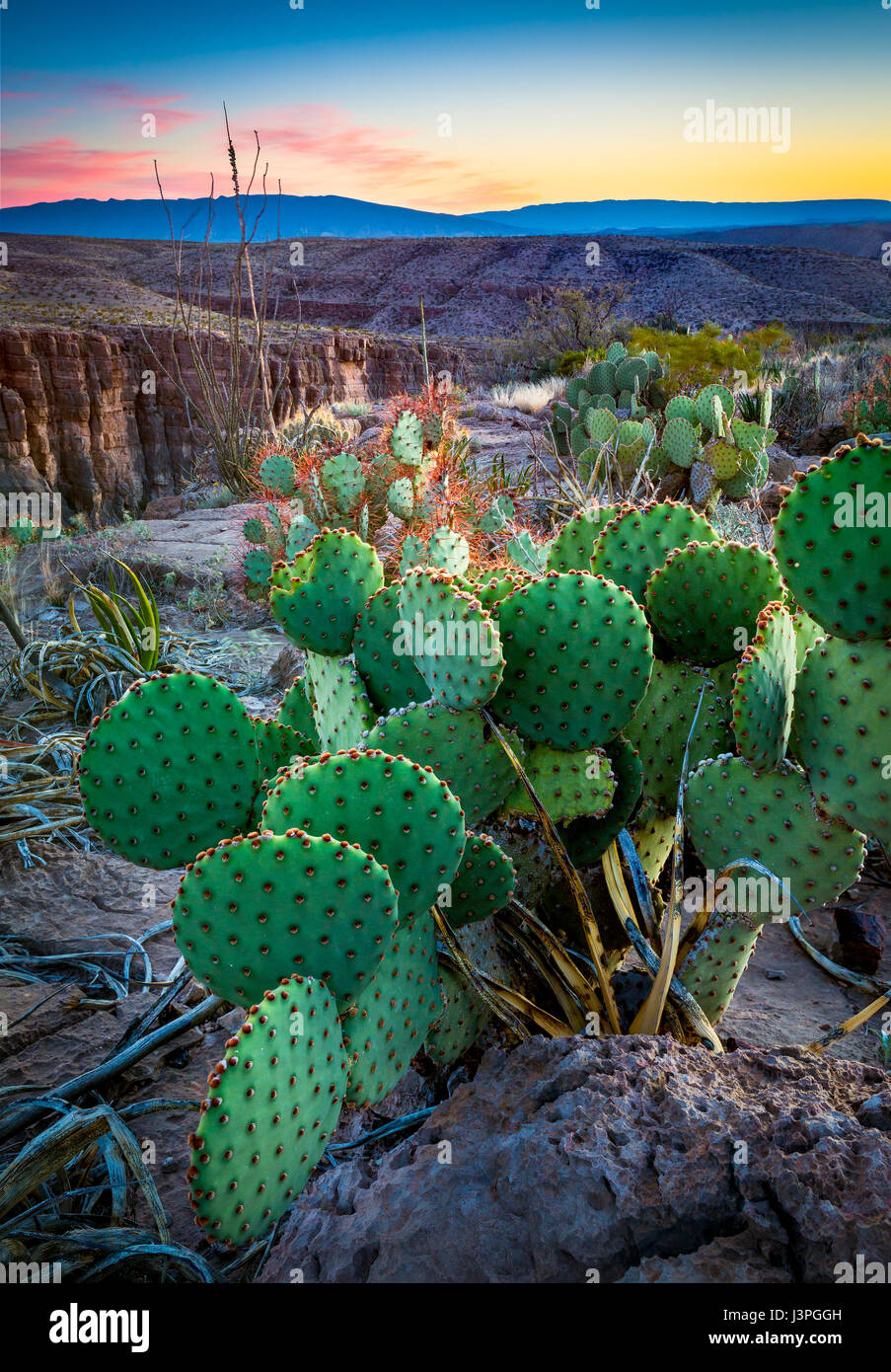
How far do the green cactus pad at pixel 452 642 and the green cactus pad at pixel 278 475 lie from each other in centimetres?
530

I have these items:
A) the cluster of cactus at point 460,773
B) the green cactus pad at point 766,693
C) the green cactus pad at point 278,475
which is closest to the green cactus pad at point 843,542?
the cluster of cactus at point 460,773

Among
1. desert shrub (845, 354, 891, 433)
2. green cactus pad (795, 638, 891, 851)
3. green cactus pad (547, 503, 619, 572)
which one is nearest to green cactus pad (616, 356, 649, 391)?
desert shrub (845, 354, 891, 433)

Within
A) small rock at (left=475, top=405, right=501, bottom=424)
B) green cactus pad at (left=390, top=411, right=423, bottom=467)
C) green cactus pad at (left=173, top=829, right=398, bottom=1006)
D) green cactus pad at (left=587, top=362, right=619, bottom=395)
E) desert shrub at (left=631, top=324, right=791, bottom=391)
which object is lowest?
green cactus pad at (left=173, top=829, right=398, bottom=1006)

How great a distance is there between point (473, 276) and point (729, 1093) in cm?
6214

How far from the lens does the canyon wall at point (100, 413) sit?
2502cm

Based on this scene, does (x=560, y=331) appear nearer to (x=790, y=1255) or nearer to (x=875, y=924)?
(x=875, y=924)

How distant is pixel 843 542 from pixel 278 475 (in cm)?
580

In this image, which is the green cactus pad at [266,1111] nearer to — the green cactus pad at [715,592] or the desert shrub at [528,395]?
the green cactus pad at [715,592]

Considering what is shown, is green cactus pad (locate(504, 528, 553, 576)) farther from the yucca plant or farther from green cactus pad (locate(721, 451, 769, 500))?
green cactus pad (locate(721, 451, 769, 500))

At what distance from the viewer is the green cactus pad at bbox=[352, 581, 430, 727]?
2.25 m

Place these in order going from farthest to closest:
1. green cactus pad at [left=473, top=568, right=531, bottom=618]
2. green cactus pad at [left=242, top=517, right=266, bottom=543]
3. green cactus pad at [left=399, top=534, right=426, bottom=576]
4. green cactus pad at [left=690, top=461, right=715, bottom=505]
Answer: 1. green cactus pad at [left=690, top=461, right=715, bottom=505]
2. green cactus pad at [left=242, top=517, right=266, bottom=543]
3. green cactus pad at [left=399, top=534, right=426, bottom=576]
4. green cactus pad at [left=473, top=568, right=531, bottom=618]

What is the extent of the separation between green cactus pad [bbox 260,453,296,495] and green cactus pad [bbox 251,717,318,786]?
4.69 metres

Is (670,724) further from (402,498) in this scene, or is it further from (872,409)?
(872,409)
